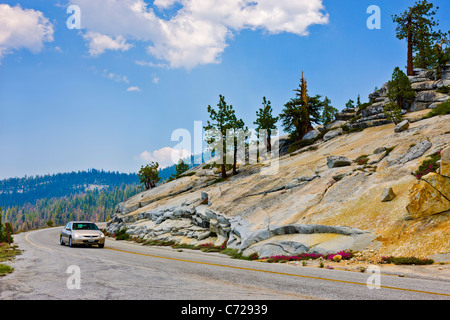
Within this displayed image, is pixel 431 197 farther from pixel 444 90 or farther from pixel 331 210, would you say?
pixel 444 90

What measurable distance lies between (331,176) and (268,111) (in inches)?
1243

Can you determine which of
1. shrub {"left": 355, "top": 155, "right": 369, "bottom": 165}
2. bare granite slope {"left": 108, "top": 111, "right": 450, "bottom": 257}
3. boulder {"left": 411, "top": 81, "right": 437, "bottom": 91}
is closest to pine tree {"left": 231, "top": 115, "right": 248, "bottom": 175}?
bare granite slope {"left": 108, "top": 111, "right": 450, "bottom": 257}

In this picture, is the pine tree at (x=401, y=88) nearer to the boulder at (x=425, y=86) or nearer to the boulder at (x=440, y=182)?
the boulder at (x=425, y=86)

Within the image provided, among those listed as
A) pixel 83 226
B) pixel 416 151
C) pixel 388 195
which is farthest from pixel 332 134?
pixel 83 226

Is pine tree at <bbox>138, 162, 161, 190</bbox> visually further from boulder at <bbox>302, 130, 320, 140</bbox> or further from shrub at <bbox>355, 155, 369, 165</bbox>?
shrub at <bbox>355, 155, 369, 165</bbox>

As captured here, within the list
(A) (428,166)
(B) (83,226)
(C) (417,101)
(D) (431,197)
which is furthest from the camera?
(C) (417,101)

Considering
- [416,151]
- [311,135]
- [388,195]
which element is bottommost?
[388,195]

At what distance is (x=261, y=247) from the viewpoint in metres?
18.1

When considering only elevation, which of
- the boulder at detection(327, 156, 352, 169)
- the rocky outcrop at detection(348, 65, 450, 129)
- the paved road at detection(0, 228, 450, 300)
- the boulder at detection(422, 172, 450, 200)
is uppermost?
the rocky outcrop at detection(348, 65, 450, 129)

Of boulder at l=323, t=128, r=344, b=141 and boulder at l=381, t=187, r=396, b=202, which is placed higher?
boulder at l=323, t=128, r=344, b=141

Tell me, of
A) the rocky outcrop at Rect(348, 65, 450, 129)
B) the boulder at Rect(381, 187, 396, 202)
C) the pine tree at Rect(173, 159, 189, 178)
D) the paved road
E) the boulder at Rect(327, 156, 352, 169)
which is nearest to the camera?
the paved road

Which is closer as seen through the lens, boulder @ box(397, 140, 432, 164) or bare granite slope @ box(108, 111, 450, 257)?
bare granite slope @ box(108, 111, 450, 257)
